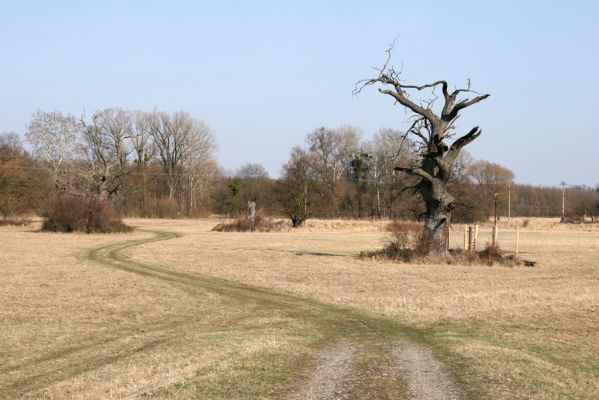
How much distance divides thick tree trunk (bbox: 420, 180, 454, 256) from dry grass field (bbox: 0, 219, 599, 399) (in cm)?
200

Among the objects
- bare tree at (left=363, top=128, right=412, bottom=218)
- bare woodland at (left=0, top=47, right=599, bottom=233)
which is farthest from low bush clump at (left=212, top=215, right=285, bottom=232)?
bare tree at (left=363, top=128, right=412, bottom=218)

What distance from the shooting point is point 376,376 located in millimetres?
8641

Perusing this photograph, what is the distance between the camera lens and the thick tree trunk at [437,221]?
28734mm

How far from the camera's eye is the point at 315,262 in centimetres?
2789

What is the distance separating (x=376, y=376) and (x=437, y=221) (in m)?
20.7

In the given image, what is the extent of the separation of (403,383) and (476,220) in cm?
7475

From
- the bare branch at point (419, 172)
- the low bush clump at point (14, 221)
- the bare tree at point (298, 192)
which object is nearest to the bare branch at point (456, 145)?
the bare branch at point (419, 172)

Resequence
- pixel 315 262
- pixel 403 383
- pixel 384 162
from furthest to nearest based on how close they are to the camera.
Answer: pixel 384 162, pixel 315 262, pixel 403 383

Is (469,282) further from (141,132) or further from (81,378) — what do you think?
(141,132)

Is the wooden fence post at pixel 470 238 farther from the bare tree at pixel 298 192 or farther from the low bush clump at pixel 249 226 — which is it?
the bare tree at pixel 298 192

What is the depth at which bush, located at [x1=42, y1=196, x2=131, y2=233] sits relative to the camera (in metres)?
49.5

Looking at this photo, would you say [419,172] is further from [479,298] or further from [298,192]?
[298,192]

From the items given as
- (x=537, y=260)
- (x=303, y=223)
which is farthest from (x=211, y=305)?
(x=303, y=223)

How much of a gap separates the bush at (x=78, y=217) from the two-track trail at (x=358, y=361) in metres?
34.7
